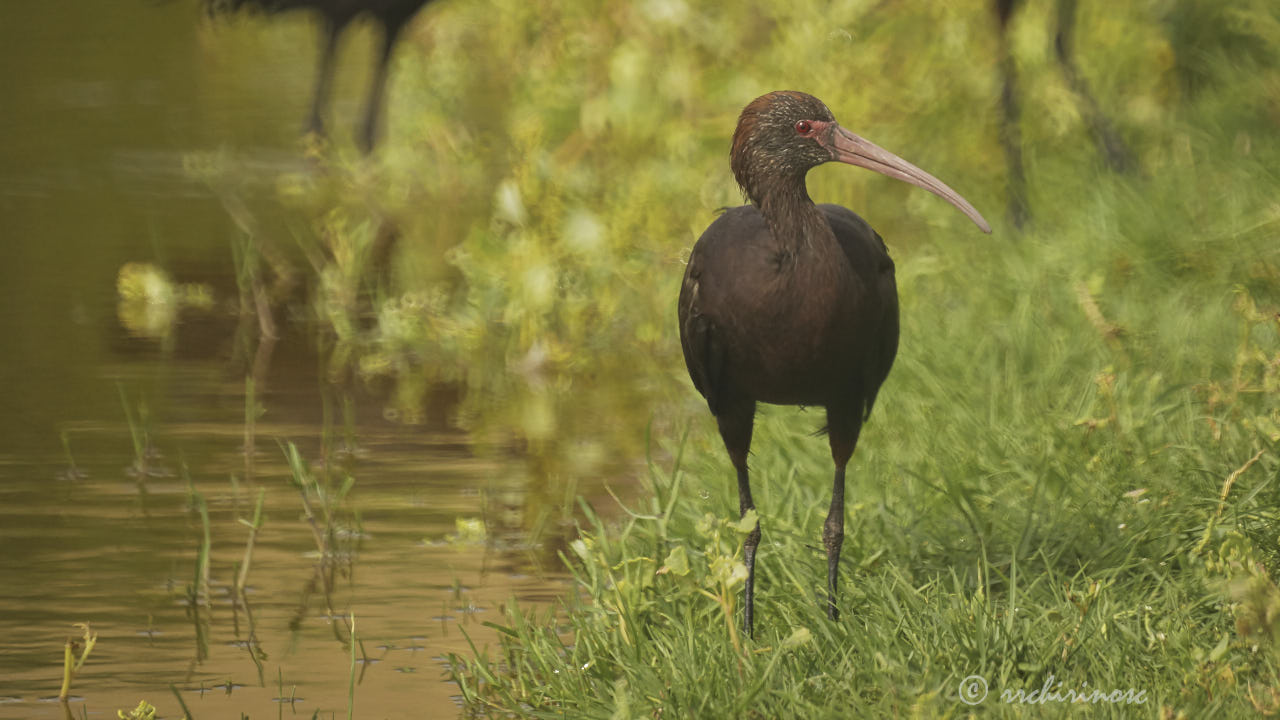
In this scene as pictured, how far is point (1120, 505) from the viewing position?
17.3ft

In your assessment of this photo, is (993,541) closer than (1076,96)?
Yes

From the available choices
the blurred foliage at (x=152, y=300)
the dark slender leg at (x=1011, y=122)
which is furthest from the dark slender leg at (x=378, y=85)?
the dark slender leg at (x=1011, y=122)

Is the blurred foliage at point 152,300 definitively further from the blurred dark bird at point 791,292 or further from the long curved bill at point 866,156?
the long curved bill at point 866,156

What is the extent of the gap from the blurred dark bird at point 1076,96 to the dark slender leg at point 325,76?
589 cm

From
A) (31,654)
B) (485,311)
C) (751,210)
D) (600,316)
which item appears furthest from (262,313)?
(751,210)

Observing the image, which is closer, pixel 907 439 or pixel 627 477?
pixel 907 439

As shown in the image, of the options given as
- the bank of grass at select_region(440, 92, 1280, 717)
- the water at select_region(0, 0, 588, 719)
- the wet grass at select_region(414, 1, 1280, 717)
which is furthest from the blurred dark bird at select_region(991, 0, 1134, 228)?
the water at select_region(0, 0, 588, 719)

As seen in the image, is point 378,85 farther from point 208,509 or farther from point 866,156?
point 866,156

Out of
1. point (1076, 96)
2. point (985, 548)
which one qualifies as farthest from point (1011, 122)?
point (985, 548)

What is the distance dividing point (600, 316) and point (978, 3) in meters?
2.94

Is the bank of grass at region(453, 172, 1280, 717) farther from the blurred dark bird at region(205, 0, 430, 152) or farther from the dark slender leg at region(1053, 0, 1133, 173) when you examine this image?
the blurred dark bird at region(205, 0, 430, 152)

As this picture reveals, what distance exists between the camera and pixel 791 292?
4492mm

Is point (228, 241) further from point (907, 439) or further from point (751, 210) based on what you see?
point (751, 210)

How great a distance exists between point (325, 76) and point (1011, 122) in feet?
20.2
